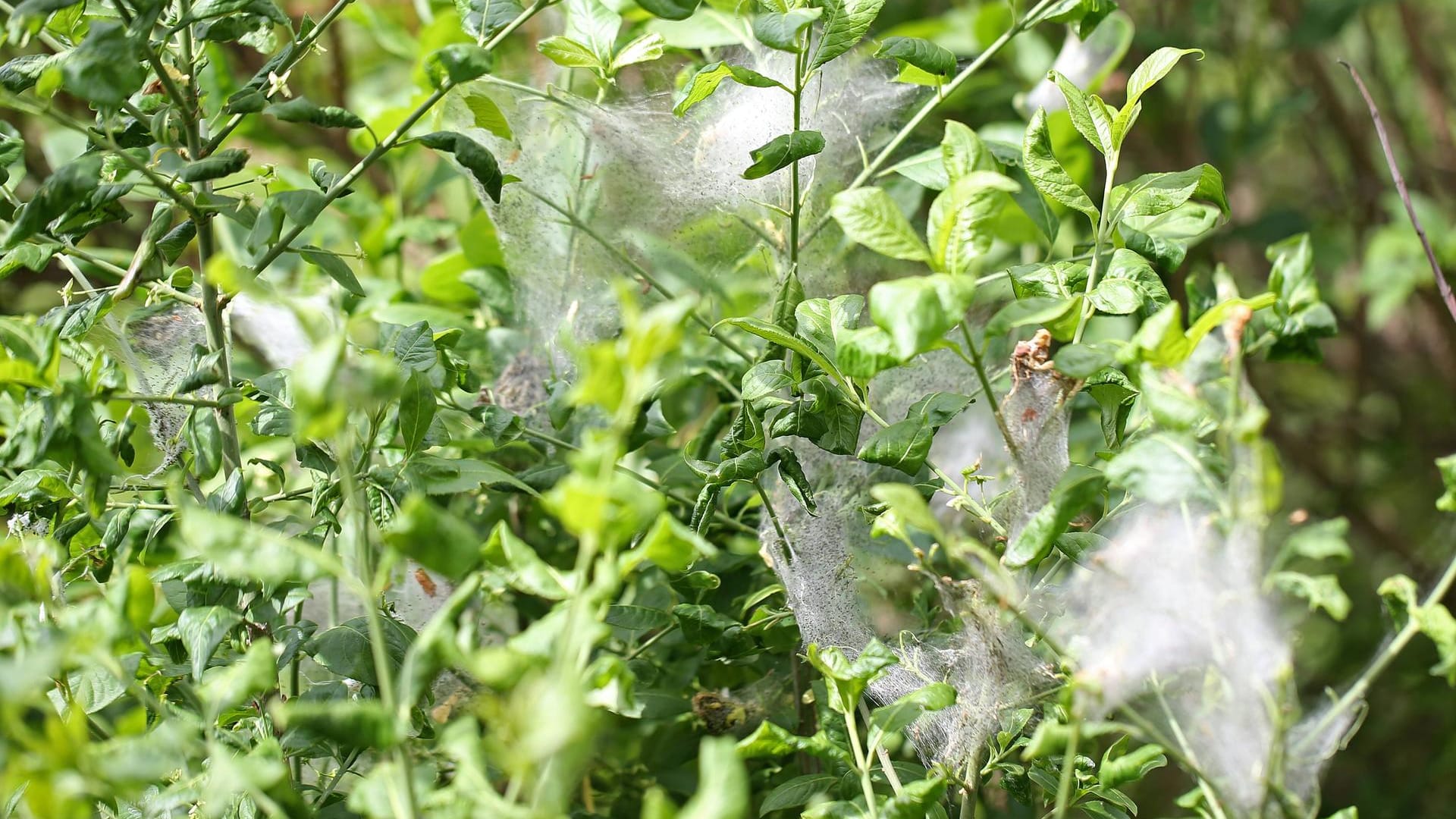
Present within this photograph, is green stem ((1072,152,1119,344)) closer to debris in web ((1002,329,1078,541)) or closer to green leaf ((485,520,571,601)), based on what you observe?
debris in web ((1002,329,1078,541))

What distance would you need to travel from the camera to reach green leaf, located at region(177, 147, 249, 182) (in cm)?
60

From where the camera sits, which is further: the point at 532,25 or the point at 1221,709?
the point at 532,25

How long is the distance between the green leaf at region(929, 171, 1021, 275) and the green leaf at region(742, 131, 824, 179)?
0.59ft

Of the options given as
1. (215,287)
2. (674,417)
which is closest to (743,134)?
(674,417)

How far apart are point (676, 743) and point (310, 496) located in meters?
0.37

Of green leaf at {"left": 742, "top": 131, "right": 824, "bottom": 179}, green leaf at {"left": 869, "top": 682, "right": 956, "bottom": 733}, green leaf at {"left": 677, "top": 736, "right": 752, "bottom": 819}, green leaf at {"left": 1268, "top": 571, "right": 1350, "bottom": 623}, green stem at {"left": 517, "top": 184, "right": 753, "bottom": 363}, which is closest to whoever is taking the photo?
green leaf at {"left": 677, "top": 736, "right": 752, "bottom": 819}

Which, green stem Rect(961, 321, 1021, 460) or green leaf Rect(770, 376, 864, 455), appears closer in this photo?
green stem Rect(961, 321, 1021, 460)

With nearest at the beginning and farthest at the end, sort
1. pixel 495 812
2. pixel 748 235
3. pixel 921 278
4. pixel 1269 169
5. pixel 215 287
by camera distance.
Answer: pixel 495 812, pixel 921 278, pixel 215 287, pixel 748 235, pixel 1269 169

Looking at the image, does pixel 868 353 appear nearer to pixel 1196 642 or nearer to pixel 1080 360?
pixel 1080 360

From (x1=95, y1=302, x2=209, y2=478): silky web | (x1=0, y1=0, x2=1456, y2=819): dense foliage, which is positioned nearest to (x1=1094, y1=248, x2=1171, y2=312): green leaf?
(x1=0, y1=0, x2=1456, y2=819): dense foliage

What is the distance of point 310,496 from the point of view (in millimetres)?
721

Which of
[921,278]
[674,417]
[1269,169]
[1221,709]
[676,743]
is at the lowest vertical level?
[1269,169]

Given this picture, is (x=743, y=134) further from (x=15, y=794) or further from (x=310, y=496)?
(x=15, y=794)

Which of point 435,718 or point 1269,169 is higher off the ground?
point 435,718
